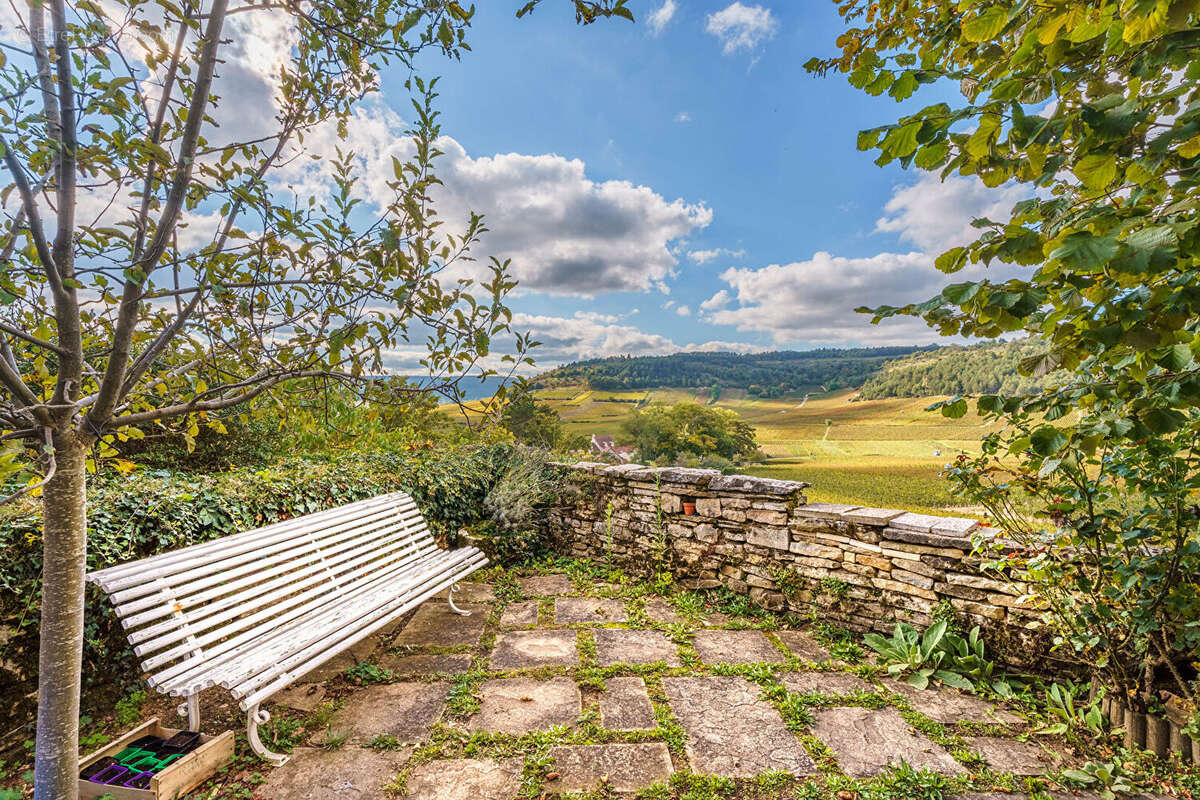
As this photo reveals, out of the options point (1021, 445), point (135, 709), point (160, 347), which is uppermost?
point (160, 347)

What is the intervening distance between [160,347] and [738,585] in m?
3.75

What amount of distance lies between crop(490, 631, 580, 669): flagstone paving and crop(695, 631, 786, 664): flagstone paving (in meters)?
0.83

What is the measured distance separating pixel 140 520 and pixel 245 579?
2.28ft

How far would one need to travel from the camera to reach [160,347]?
150cm

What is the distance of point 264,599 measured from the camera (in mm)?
2520

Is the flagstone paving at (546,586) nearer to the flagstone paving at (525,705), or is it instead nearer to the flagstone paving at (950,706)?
the flagstone paving at (525,705)

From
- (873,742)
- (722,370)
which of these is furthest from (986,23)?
(722,370)

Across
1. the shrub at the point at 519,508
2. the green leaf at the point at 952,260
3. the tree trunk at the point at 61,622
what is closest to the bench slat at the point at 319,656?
the tree trunk at the point at 61,622

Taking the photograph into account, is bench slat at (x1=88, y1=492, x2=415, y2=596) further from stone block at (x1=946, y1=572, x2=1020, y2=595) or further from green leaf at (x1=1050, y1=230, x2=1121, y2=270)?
stone block at (x1=946, y1=572, x2=1020, y2=595)

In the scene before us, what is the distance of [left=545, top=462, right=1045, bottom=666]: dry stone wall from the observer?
283 cm

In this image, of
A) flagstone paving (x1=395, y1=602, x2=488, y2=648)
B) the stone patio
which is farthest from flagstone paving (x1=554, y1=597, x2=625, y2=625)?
flagstone paving (x1=395, y1=602, x2=488, y2=648)

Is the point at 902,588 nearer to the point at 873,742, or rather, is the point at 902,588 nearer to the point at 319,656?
the point at 873,742

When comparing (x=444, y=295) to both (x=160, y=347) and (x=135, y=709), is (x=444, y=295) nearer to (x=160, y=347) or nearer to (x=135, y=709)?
(x=160, y=347)

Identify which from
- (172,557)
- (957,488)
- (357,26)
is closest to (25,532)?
(172,557)
